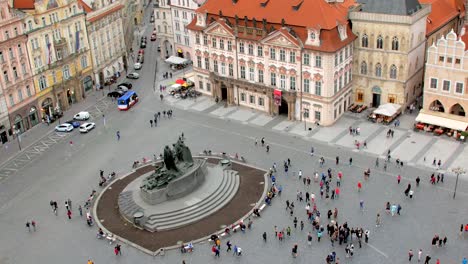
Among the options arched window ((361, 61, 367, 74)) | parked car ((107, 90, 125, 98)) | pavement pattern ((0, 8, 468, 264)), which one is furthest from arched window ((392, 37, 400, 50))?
parked car ((107, 90, 125, 98))

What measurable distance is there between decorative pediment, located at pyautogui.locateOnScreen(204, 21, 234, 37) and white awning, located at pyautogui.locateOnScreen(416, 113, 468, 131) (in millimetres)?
32000

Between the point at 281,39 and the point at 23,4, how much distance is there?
42.0 metres

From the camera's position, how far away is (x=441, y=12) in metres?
92.1

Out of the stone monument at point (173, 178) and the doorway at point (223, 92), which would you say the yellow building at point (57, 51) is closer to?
the doorway at point (223, 92)

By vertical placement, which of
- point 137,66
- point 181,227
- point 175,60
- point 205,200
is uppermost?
point 175,60

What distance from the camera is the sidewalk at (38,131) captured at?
8238 cm

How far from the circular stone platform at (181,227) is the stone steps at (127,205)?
735mm

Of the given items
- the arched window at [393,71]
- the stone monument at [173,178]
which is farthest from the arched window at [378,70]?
the stone monument at [173,178]

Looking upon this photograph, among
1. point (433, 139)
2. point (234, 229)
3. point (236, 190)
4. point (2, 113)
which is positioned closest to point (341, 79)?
point (433, 139)

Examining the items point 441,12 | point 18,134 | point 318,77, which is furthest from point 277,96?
point 18,134

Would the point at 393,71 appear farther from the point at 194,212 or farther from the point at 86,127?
the point at 86,127

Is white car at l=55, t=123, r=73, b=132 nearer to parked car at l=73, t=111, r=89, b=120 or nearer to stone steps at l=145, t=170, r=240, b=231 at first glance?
parked car at l=73, t=111, r=89, b=120

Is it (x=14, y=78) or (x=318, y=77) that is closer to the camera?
(x=318, y=77)

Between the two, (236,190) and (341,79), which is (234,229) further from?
(341,79)
